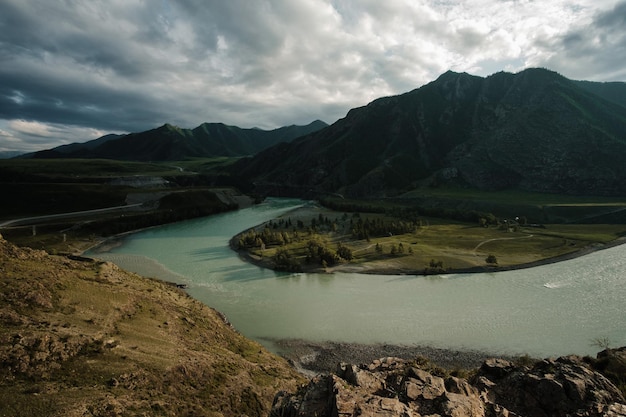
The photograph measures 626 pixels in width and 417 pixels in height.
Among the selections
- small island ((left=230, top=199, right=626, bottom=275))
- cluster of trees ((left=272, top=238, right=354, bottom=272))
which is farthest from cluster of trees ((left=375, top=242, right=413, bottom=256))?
cluster of trees ((left=272, top=238, right=354, bottom=272))

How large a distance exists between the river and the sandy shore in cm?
185

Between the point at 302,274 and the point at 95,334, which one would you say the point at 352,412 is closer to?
the point at 95,334

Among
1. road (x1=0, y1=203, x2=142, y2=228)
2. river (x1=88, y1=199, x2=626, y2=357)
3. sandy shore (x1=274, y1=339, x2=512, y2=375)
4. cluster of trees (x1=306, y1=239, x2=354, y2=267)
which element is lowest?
sandy shore (x1=274, y1=339, x2=512, y2=375)

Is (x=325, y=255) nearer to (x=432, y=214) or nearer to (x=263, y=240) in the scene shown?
(x=263, y=240)

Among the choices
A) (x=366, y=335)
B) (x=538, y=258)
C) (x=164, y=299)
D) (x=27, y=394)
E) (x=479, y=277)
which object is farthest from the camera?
(x=538, y=258)

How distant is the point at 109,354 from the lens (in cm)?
2734

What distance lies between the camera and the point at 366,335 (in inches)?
2003

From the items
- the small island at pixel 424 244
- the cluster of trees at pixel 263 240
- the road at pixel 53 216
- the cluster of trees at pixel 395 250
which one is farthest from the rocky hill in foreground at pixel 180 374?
the road at pixel 53 216

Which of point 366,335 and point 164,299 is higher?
point 164,299

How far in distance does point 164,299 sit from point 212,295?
74.3 ft

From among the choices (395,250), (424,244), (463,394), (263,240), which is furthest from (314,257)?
(463,394)

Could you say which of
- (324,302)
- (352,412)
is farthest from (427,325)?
(352,412)

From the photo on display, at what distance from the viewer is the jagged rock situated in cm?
1692

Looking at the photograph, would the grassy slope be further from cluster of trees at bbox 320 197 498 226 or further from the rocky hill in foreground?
cluster of trees at bbox 320 197 498 226
